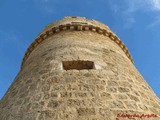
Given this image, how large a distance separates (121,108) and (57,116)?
3.22 feet

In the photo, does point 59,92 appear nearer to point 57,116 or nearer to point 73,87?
point 73,87

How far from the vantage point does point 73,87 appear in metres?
4.52

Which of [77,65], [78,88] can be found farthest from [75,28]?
[78,88]

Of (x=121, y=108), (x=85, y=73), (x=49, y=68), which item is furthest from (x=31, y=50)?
(x=121, y=108)

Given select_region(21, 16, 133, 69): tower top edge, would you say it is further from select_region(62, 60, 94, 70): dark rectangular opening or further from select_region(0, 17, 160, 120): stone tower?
select_region(62, 60, 94, 70): dark rectangular opening

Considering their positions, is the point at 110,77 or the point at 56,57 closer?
the point at 110,77

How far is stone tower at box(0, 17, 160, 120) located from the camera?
4027 mm

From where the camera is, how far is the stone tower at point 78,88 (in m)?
4.03

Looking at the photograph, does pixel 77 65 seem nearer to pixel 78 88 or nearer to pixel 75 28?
pixel 78 88

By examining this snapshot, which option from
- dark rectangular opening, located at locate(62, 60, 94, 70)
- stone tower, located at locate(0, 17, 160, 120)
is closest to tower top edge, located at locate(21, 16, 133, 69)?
stone tower, located at locate(0, 17, 160, 120)

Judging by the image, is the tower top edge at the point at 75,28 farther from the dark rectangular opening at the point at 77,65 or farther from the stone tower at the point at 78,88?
the dark rectangular opening at the point at 77,65

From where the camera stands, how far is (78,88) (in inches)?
177

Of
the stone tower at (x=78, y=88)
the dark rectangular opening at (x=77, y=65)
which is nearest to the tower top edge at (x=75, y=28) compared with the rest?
the stone tower at (x=78, y=88)

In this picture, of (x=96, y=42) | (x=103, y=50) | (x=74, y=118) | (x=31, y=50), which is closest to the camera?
(x=74, y=118)
